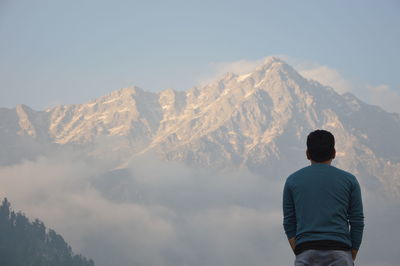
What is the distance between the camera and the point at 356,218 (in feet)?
22.3

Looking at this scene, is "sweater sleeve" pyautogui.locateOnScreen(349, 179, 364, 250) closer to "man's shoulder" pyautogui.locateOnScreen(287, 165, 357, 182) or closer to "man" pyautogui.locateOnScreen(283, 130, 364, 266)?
"man" pyautogui.locateOnScreen(283, 130, 364, 266)

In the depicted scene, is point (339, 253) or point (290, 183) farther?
point (290, 183)

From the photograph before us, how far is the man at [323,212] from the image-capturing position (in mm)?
6574

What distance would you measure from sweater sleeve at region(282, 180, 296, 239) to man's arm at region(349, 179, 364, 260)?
0.64 m

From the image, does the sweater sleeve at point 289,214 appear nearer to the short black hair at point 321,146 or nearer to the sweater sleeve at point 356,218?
the short black hair at point 321,146

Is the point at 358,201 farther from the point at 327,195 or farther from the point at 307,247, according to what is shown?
the point at 307,247

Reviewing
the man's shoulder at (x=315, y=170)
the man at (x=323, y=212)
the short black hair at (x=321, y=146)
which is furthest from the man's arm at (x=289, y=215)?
the short black hair at (x=321, y=146)

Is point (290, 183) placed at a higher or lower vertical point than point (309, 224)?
higher

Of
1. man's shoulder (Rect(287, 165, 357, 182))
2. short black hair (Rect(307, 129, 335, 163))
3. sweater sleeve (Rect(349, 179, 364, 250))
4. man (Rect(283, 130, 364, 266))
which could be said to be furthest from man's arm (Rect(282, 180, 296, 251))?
sweater sleeve (Rect(349, 179, 364, 250))

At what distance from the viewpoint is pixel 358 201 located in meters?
6.87

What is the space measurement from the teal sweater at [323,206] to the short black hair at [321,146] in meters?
0.16

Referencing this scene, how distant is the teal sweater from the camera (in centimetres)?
668

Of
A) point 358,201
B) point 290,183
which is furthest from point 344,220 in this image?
point 290,183

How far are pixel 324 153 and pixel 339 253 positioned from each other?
123cm
